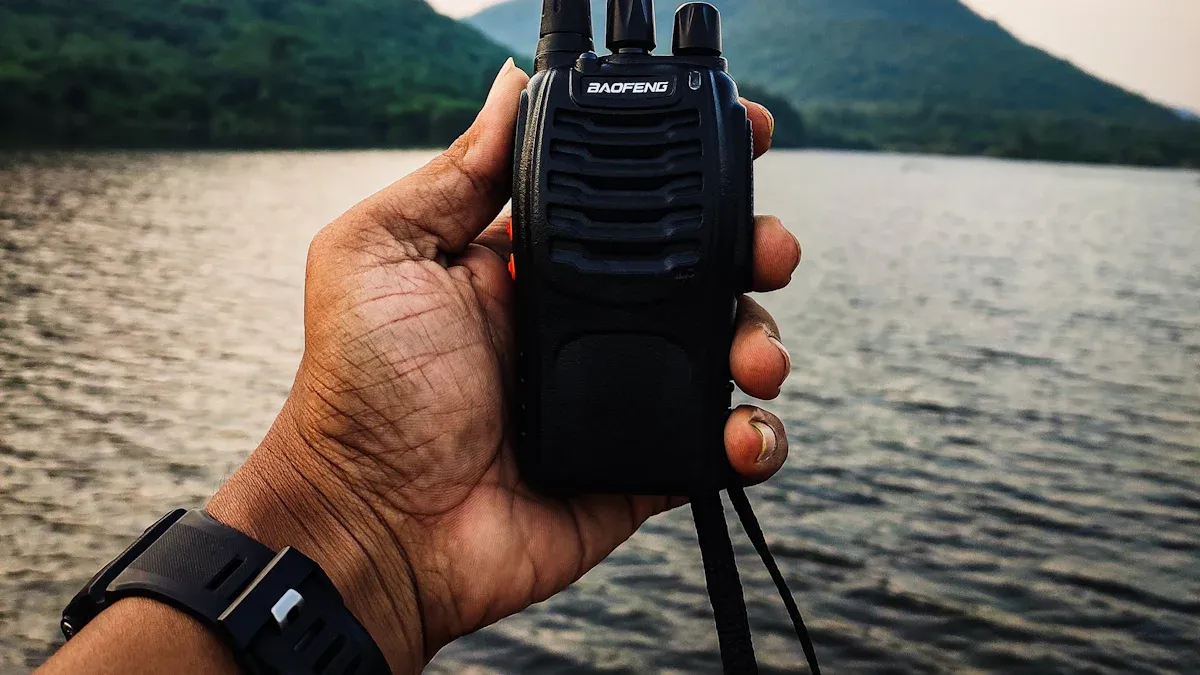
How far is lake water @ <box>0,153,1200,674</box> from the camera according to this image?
27.2 ft

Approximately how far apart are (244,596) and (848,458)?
11.0m

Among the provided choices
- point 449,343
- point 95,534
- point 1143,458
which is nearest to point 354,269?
point 449,343

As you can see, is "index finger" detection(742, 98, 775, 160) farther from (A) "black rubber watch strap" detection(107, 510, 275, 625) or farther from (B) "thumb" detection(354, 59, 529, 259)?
(A) "black rubber watch strap" detection(107, 510, 275, 625)

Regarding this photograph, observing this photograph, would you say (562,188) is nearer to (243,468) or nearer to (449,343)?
(449,343)

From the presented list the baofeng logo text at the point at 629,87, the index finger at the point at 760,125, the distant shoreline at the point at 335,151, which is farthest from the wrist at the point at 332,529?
the distant shoreline at the point at 335,151

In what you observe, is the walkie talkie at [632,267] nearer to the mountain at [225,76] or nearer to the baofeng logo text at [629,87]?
the baofeng logo text at [629,87]

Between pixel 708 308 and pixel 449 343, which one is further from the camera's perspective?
pixel 449 343

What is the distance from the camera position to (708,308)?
87.3 inches

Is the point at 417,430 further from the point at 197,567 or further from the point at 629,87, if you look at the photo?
the point at 629,87

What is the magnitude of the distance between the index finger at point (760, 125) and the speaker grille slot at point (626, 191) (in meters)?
0.30

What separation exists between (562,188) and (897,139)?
177 meters

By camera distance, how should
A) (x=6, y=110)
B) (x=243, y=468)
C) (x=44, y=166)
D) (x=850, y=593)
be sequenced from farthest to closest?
(x=6, y=110), (x=44, y=166), (x=850, y=593), (x=243, y=468)

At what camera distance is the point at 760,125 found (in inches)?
99.6

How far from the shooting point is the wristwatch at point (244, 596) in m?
1.83
